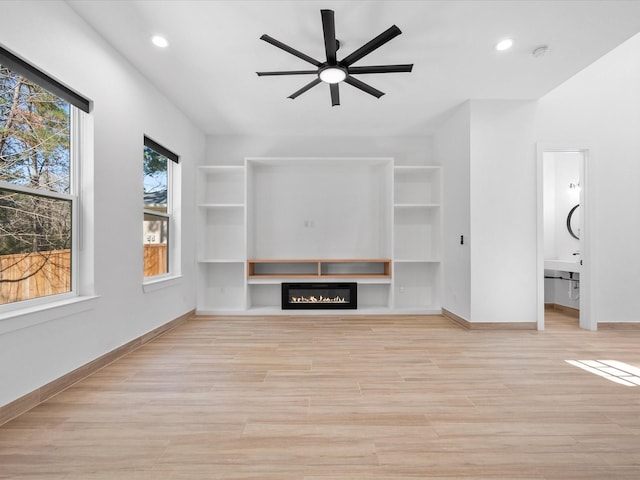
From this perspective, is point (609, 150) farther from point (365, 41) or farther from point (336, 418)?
point (336, 418)

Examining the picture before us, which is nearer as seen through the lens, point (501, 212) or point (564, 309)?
point (501, 212)

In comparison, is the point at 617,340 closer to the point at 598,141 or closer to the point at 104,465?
the point at 598,141

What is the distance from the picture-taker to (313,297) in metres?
5.04

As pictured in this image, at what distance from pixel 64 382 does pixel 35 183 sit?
137cm

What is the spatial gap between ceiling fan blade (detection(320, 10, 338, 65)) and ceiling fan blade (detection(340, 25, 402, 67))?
14cm

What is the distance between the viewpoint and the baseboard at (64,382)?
6.40ft

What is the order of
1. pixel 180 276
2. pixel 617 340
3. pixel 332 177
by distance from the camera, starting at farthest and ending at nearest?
pixel 332 177
pixel 180 276
pixel 617 340

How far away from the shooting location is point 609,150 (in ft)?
13.4

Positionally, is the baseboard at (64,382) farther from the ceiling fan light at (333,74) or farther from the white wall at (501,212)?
the white wall at (501,212)

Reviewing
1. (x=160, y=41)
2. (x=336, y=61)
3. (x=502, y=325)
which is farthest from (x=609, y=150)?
(x=160, y=41)

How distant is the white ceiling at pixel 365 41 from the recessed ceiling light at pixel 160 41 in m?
0.05

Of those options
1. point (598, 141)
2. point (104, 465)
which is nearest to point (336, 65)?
point (104, 465)

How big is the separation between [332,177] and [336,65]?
8.53 ft

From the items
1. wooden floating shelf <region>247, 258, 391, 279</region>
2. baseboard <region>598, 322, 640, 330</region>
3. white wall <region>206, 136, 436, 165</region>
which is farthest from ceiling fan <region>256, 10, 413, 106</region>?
baseboard <region>598, 322, 640, 330</region>
